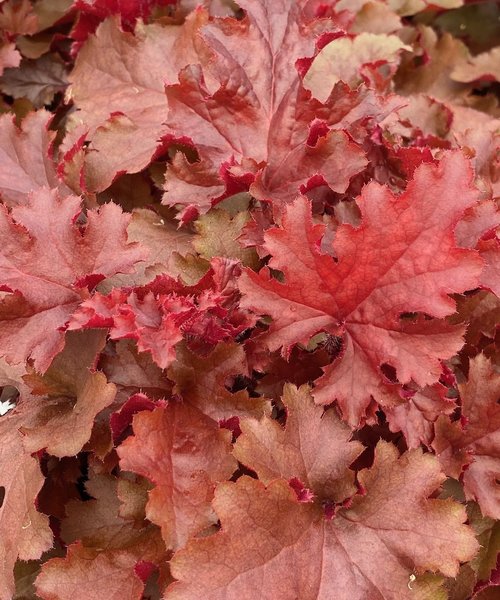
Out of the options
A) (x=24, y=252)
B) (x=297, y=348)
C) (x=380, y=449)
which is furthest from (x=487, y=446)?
(x=24, y=252)

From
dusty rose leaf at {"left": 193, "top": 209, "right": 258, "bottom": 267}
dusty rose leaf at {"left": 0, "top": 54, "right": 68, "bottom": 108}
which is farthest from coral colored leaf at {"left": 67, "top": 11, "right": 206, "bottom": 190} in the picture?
dusty rose leaf at {"left": 193, "top": 209, "right": 258, "bottom": 267}

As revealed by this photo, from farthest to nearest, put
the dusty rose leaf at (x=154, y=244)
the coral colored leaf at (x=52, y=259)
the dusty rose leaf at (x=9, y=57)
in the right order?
the dusty rose leaf at (x=9, y=57), the dusty rose leaf at (x=154, y=244), the coral colored leaf at (x=52, y=259)

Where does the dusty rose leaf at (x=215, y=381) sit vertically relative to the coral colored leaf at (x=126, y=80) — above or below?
below

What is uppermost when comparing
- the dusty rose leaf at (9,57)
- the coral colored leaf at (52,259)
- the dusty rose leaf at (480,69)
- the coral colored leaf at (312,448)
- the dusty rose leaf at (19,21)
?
the dusty rose leaf at (19,21)

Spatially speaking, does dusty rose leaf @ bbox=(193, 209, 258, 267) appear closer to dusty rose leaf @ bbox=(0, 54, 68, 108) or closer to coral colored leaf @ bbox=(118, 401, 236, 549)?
coral colored leaf @ bbox=(118, 401, 236, 549)

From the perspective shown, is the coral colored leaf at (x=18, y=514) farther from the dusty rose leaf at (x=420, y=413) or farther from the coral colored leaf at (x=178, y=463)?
the dusty rose leaf at (x=420, y=413)

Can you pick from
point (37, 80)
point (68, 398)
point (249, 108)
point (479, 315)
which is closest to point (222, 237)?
point (249, 108)

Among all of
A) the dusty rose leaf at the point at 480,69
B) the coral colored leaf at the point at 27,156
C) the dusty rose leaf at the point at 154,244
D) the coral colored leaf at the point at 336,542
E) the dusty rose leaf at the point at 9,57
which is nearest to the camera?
the coral colored leaf at the point at 336,542

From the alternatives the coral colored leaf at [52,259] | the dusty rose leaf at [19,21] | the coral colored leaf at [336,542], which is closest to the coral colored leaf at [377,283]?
the coral colored leaf at [336,542]
